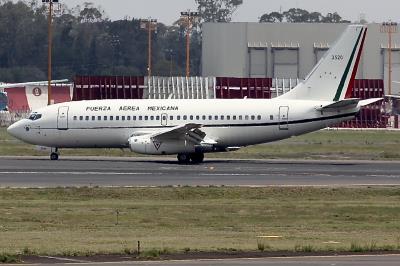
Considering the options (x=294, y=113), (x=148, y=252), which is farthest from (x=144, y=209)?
(x=294, y=113)

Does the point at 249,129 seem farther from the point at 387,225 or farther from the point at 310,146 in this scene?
the point at 387,225

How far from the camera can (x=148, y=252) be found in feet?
83.1

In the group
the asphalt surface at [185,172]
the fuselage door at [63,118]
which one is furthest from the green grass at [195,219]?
the fuselage door at [63,118]

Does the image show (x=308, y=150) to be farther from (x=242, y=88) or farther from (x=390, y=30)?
(x=390, y=30)

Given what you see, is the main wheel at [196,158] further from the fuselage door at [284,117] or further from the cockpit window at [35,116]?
the cockpit window at [35,116]

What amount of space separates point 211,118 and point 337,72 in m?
6.40

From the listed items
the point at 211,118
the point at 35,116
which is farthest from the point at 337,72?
the point at 35,116

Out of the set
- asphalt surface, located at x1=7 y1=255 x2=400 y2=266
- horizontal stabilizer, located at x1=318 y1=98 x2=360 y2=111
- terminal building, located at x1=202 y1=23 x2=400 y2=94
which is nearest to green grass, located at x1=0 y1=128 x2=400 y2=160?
horizontal stabilizer, located at x1=318 y1=98 x2=360 y2=111

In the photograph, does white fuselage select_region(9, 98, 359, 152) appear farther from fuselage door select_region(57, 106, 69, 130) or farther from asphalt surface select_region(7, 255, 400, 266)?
asphalt surface select_region(7, 255, 400, 266)

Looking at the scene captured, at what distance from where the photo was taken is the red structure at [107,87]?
101m

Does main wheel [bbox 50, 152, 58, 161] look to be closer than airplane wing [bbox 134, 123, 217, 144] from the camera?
No

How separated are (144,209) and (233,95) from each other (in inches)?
2812

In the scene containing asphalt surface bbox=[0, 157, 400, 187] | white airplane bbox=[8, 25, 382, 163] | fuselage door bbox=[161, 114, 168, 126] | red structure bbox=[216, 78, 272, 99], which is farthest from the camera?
red structure bbox=[216, 78, 272, 99]

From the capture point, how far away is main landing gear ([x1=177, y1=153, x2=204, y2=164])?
195 ft
